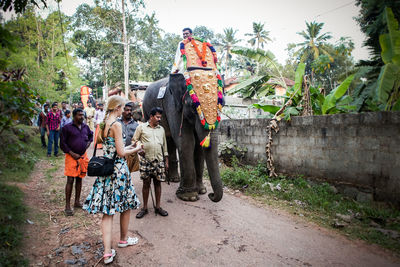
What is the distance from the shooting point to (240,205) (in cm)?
456

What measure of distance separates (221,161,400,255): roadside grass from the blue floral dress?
9.78 feet

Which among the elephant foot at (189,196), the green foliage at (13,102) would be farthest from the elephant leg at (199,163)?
the green foliage at (13,102)

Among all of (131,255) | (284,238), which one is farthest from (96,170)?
(284,238)

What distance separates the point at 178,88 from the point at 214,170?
5.44 feet

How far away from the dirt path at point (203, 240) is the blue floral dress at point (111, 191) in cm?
60

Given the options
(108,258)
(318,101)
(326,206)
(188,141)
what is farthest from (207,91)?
(318,101)

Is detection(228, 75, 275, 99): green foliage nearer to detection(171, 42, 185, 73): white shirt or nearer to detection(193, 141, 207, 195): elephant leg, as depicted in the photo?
detection(171, 42, 185, 73): white shirt

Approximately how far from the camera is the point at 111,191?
272 centimetres

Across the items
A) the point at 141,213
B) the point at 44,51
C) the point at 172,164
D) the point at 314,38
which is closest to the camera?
the point at 141,213

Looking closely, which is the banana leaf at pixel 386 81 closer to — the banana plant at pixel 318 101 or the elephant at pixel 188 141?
the banana plant at pixel 318 101

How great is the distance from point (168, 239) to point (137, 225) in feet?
2.10

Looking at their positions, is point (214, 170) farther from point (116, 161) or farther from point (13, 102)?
point (13, 102)

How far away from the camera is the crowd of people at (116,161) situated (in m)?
2.68

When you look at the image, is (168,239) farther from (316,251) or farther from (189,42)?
(189,42)
